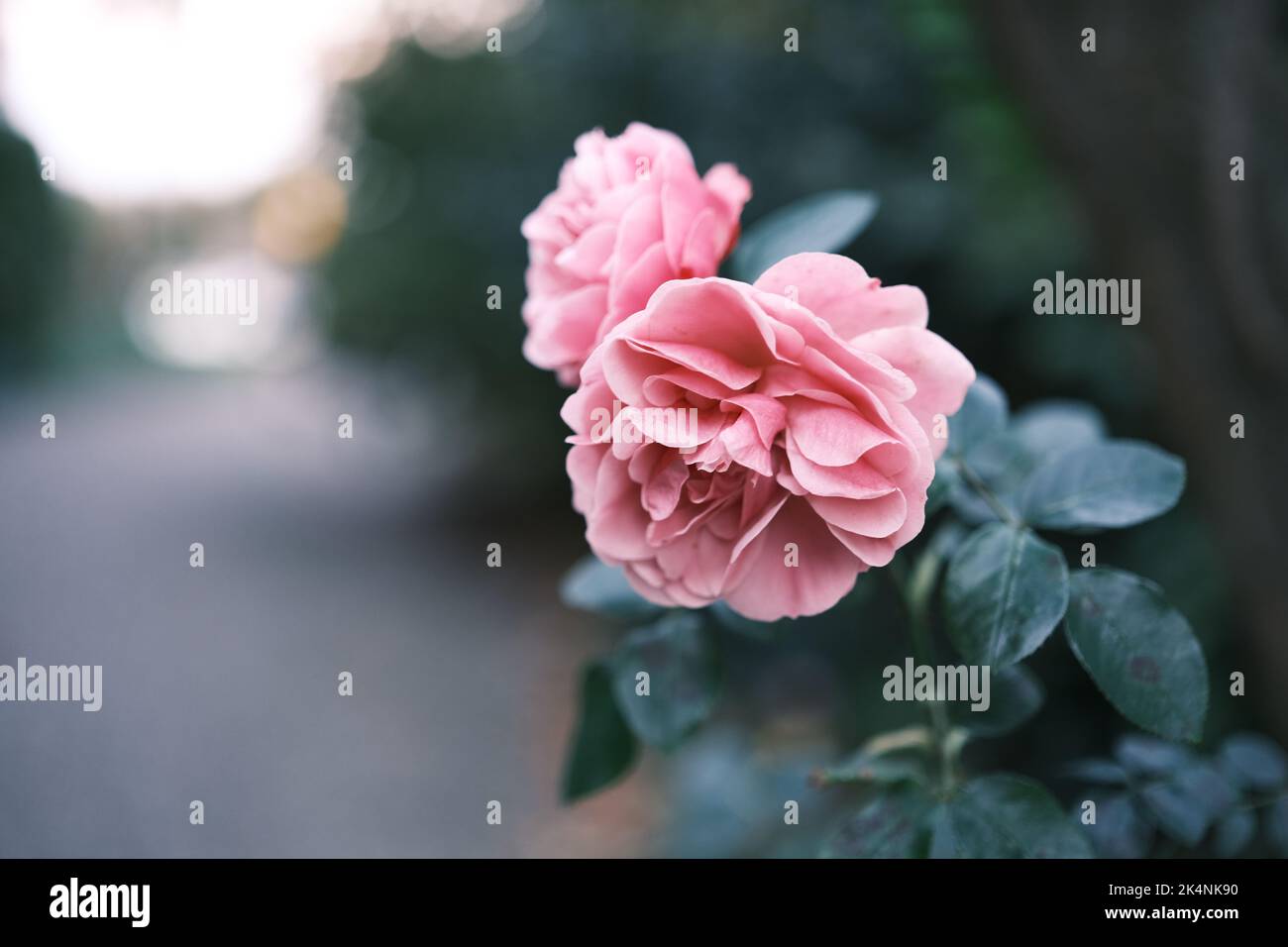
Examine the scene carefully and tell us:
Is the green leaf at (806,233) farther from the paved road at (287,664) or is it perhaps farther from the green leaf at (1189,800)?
the paved road at (287,664)

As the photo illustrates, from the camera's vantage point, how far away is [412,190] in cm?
566

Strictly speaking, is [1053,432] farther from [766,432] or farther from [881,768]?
[766,432]

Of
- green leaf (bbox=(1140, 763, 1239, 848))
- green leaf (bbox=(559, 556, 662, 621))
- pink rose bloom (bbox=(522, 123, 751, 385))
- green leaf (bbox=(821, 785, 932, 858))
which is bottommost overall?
green leaf (bbox=(1140, 763, 1239, 848))

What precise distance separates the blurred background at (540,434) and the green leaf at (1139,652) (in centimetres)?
22

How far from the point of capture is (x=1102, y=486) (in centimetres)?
86

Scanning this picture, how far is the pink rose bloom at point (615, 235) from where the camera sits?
2.36ft

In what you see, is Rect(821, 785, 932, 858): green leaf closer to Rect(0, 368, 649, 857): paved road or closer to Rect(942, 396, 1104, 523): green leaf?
Rect(942, 396, 1104, 523): green leaf

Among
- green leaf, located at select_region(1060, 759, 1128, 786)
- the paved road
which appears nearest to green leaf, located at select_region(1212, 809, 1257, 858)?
green leaf, located at select_region(1060, 759, 1128, 786)

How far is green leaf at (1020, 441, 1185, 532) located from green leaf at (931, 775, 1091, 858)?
0.80 feet

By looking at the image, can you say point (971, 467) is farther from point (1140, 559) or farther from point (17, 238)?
point (17, 238)

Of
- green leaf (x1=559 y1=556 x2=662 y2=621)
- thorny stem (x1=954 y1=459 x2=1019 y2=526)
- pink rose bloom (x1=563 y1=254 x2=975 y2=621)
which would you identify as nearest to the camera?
pink rose bloom (x1=563 y1=254 x2=975 y2=621)

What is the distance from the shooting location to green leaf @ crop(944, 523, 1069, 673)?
75 centimetres

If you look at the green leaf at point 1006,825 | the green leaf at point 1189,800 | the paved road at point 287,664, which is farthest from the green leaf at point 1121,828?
the paved road at point 287,664

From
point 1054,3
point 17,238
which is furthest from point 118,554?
point 17,238
